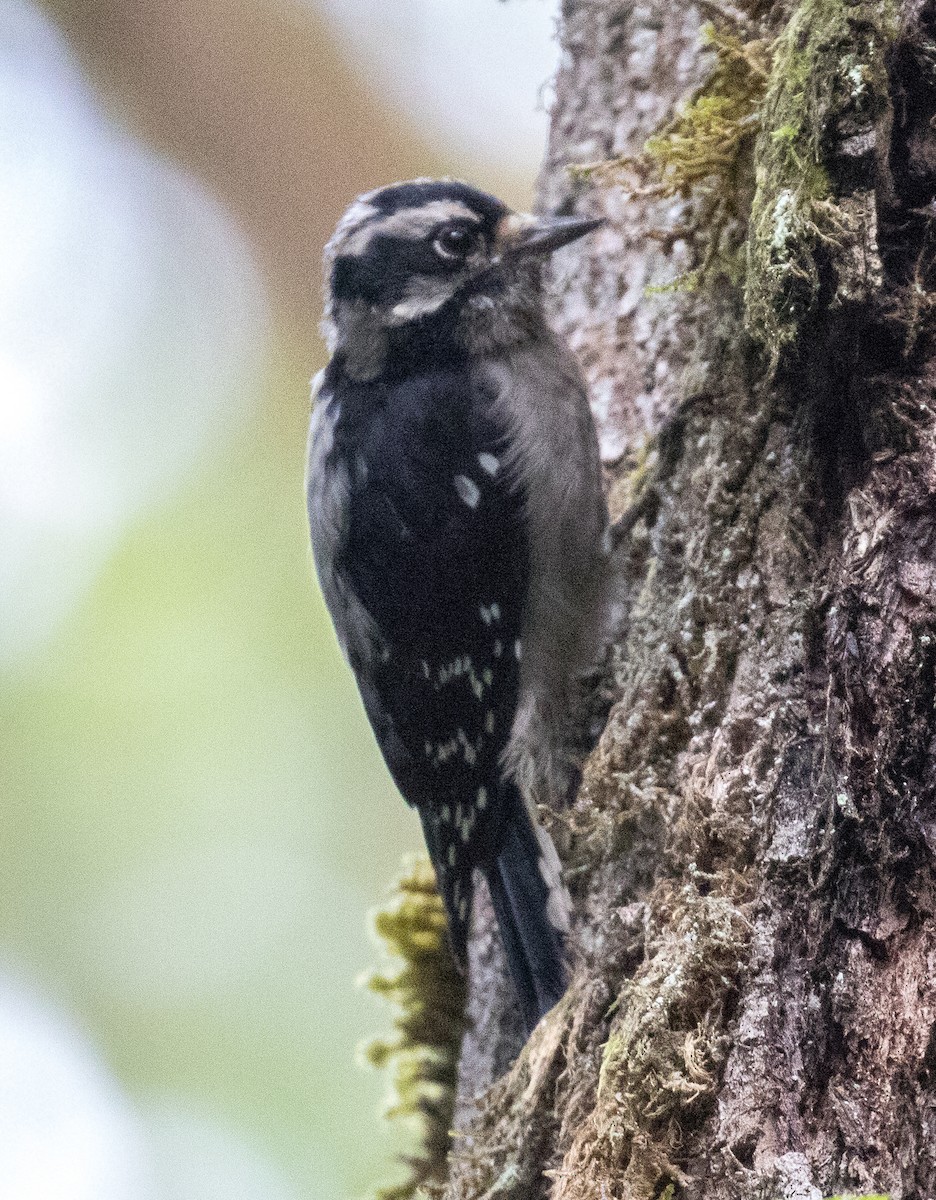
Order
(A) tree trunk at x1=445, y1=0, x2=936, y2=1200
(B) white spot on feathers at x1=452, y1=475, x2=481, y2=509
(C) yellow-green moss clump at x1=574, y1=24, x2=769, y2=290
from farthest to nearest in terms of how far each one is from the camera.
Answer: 1. (B) white spot on feathers at x1=452, y1=475, x2=481, y2=509
2. (C) yellow-green moss clump at x1=574, y1=24, x2=769, y2=290
3. (A) tree trunk at x1=445, y1=0, x2=936, y2=1200

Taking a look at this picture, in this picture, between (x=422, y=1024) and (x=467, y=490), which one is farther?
(x=422, y=1024)

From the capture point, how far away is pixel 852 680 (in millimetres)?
1941

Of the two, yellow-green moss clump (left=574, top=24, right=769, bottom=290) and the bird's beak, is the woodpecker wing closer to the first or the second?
the bird's beak

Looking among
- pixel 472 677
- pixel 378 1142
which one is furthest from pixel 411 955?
pixel 378 1142

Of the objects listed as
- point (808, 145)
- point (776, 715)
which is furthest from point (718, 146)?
point (776, 715)

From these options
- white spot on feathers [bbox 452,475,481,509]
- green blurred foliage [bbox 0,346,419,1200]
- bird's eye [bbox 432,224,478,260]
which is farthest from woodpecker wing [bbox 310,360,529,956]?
green blurred foliage [bbox 0,346,419,1200]

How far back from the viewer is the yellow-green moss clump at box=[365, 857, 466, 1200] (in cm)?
335

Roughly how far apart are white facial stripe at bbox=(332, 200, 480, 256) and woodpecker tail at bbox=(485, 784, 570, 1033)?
1657 mm

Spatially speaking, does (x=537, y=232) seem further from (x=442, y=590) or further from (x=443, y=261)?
(x=442, y=590)

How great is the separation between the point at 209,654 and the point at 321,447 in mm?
3967

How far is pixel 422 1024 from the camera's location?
11.3ft

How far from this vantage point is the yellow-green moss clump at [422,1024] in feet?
11.0

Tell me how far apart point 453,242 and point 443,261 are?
59mm

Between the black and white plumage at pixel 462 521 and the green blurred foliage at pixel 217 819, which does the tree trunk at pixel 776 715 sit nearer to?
the black and white plumage at pixel 462 521
